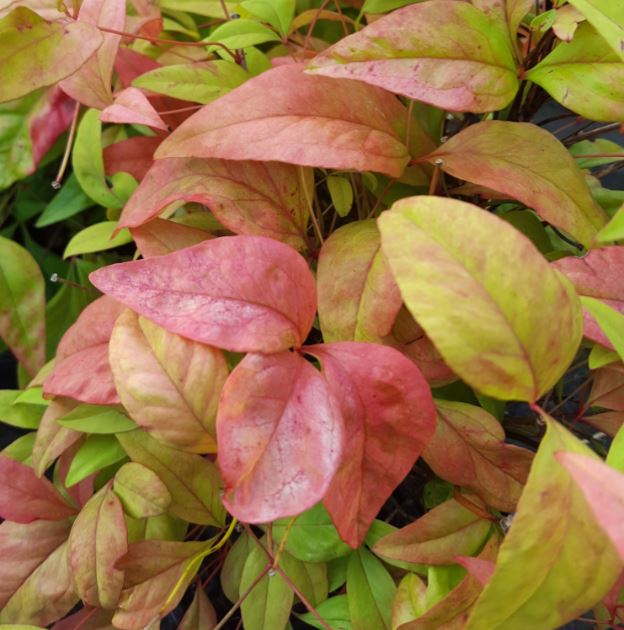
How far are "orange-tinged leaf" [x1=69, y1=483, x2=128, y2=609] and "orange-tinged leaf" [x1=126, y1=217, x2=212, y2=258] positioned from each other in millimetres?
140

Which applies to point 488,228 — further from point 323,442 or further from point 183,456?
point 183,456

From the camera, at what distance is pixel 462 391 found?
0.44m

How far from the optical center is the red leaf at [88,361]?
372 mm

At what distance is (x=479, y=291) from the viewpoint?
24cm

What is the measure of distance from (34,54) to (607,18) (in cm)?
28

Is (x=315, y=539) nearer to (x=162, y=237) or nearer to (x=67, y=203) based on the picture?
(x=162, y=237)

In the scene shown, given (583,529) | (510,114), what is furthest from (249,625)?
(510,114)

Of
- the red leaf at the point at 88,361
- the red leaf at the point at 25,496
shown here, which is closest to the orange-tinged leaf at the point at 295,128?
the red leaf at the point at 88,361

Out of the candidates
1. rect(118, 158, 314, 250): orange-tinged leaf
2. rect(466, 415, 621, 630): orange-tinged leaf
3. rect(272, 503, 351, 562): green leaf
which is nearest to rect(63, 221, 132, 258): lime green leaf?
rect(118, 158, 314, 250): orange-tinged leaf

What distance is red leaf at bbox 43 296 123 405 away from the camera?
0.37 m

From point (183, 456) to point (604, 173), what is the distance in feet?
1.11

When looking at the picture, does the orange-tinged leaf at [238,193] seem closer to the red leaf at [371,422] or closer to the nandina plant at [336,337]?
the nandina plant at [336,337]

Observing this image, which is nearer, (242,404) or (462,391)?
(242,404)

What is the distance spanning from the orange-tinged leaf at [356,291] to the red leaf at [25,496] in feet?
0.71
